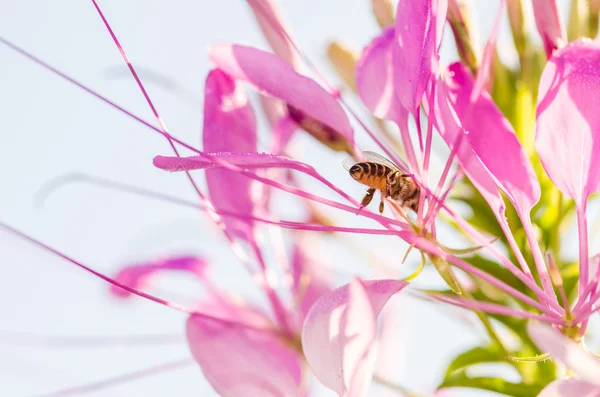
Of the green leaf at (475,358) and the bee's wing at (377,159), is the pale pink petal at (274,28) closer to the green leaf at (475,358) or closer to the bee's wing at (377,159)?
the bee's wing at (377,159)

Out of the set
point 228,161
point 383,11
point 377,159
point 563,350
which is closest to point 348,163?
point 377,159

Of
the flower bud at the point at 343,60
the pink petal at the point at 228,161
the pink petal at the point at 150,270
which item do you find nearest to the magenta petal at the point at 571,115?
the pink petal at the point at 228,161

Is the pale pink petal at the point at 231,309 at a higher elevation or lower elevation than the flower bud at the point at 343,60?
lower

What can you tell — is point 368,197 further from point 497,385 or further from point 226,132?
point 497,385

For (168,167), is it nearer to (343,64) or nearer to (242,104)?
(242,104)

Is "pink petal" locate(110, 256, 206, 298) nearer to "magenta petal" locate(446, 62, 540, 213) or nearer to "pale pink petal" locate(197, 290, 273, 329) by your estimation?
"pale pink petal" locate(197, 290, 273, 329)
